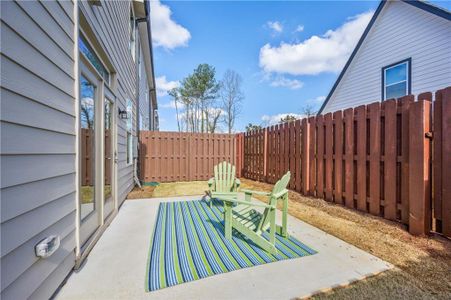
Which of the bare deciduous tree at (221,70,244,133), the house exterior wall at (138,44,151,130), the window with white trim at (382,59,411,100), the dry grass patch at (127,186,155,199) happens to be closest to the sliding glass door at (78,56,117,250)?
the dry grass patch at (127,186,155,199)

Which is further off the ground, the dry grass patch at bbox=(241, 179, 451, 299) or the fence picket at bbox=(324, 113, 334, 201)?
the fence picket at bbox=(324, 113, 334, 201)

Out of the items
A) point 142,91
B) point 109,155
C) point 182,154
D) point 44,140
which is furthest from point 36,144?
point 142,91

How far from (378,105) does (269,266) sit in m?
3.16

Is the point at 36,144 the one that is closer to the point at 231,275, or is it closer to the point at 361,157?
the point at 231,275

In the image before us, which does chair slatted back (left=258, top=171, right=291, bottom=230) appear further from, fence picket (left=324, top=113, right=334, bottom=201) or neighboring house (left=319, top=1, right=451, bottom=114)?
neighboring house (left=319, top=1, right=451, bottom=114)

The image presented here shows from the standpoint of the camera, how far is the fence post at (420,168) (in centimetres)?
279

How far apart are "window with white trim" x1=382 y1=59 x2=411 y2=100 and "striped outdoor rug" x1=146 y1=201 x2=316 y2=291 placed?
6.89m

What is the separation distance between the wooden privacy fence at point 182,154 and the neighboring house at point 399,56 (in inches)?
200

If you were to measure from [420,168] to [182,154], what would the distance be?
6.48 metres

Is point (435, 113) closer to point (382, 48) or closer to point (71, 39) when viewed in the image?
point (71, 39)

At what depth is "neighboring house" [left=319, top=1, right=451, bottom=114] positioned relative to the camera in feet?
19.0

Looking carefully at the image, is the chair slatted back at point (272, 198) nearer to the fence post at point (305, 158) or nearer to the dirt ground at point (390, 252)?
the dirt ground at point (390, 252)

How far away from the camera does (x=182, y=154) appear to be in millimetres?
7777

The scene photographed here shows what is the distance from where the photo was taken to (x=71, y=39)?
6.34 ft
